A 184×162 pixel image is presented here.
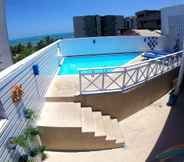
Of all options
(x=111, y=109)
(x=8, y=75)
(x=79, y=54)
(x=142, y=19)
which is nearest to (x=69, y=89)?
(x=111, y=109)

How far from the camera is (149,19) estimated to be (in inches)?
1699

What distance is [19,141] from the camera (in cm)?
507

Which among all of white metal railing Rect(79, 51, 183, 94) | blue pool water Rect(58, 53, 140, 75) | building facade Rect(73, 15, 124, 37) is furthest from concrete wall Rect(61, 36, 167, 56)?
building facade Rect(73, 15, 124, 37)

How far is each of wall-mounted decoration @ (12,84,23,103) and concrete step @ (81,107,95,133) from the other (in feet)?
6.75

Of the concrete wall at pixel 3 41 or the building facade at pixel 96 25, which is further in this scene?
the building facade at pixel 96 25

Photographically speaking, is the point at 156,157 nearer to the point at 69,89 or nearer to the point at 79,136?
the point at 79,136

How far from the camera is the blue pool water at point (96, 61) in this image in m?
14.3

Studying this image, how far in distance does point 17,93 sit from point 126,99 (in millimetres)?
4338

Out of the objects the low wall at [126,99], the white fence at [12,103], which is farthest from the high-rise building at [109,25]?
the white fence at [12,103]

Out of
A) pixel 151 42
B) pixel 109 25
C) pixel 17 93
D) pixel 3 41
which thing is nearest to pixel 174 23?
pixel 151 42

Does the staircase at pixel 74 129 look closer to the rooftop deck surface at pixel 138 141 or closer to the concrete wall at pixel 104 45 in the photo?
the rooftop deck surface at pixel 138 141

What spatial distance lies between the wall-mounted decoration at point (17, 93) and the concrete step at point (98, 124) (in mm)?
2464

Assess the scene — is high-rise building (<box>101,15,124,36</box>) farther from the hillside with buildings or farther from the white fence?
the white fence

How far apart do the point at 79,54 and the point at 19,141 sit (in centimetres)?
1187
